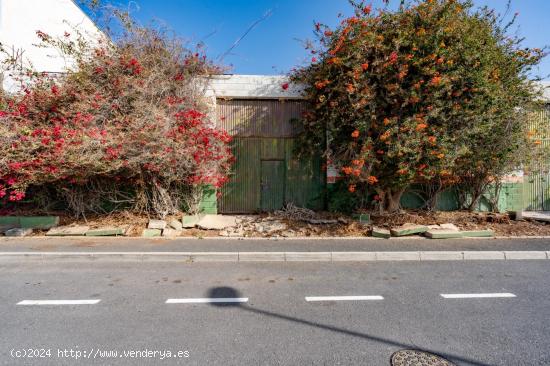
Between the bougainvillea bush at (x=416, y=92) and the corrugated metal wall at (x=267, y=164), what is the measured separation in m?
1.92

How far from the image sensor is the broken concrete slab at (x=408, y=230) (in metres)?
7.07

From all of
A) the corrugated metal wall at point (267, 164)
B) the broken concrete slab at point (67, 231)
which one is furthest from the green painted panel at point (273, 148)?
the broken concrete slab at point (67, 231)

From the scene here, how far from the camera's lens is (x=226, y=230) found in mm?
7508

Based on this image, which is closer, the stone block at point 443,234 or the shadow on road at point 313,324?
the shadow on road at point 313,324

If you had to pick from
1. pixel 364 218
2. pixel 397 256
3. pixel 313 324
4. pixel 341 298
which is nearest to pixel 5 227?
pixel 313 324

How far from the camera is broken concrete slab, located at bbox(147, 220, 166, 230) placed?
743cm

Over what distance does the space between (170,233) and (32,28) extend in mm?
9618

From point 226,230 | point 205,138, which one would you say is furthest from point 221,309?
point 205,138

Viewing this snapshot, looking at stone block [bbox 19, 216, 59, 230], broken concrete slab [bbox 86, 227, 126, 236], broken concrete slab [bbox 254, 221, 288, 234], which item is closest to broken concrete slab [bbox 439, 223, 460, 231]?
broken concrete slab [bbox 254, 221, 288, 234]

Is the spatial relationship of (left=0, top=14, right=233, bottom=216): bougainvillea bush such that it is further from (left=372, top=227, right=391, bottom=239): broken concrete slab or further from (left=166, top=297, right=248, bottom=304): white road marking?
(left=372, top=227, right=391, bottom=239): broken concrete slab

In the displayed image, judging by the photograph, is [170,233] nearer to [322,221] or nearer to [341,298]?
[322,221]

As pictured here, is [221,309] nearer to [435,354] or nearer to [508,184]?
[435,354]

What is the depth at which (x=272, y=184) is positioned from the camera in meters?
9.41

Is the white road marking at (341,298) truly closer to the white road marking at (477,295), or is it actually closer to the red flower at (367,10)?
the white road marking at (477,295)
